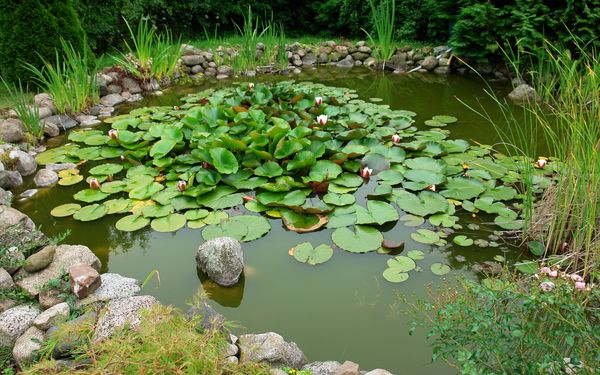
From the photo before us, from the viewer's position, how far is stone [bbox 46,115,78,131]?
→ 4.62 meters

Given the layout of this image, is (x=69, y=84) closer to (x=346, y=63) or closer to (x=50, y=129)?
(x=50, y=129)

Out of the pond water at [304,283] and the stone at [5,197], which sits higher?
the stone at [5,197]

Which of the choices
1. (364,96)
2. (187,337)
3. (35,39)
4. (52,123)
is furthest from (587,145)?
(35,39)

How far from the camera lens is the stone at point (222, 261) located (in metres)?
2.56

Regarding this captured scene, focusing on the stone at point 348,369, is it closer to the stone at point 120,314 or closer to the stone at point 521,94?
the stone at point 120,314

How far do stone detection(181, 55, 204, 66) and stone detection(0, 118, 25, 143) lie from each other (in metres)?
2.75

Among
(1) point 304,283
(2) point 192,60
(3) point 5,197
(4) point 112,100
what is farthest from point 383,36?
(3) point 5,197

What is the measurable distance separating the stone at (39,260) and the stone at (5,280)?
98 mm

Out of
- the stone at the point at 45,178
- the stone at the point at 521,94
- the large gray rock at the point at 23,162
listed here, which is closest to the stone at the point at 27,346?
the stone at the point at 45,178

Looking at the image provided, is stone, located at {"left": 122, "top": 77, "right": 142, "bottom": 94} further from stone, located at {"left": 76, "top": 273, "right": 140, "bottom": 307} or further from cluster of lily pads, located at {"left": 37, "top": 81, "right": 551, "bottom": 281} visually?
stone, located at {"left": 76, "top": 273, "right": 140, "bottom": 307}

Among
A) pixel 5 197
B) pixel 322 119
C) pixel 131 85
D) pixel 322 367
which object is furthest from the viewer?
pixel 131 85

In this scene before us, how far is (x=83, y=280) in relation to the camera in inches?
88.2

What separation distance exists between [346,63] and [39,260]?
574 centimetres

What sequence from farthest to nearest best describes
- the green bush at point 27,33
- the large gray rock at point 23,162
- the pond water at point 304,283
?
the green bush at point 27,33, the large gray rock at point 23,162, the pond water at point 304,283
